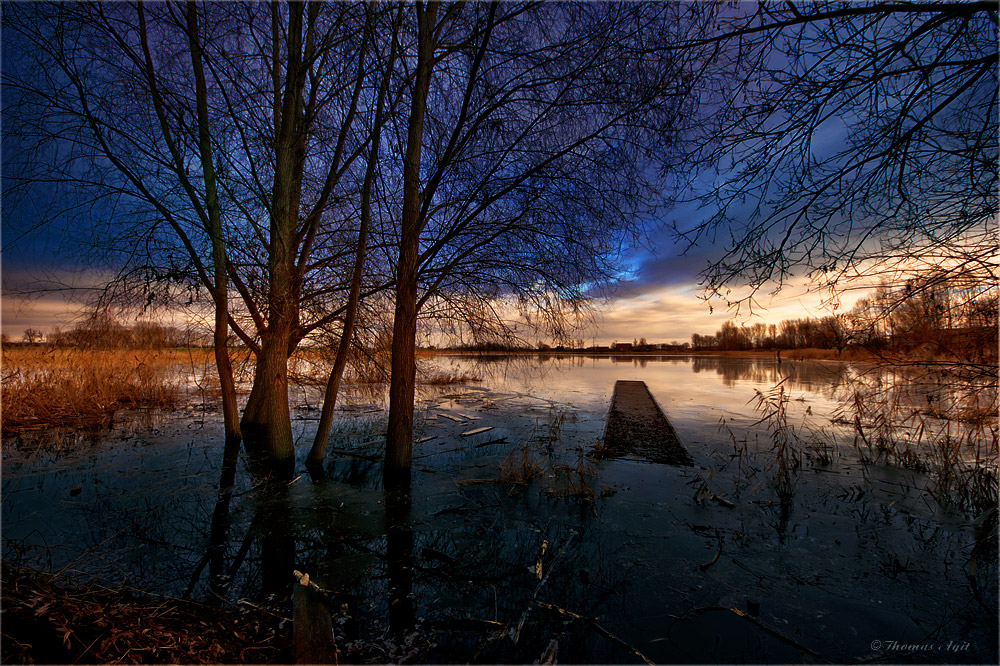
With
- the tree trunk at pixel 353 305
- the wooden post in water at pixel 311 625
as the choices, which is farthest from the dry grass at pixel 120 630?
the tree trunk at pixel 353 305

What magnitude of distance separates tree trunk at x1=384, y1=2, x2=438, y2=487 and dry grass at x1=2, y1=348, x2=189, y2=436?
7.15 m

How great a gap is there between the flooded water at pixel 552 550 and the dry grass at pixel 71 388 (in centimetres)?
306

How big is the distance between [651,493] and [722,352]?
257 ft

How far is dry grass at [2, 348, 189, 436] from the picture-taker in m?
10.4

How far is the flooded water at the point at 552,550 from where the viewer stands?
3.14m

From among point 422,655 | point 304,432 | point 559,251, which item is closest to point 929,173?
point 559,251

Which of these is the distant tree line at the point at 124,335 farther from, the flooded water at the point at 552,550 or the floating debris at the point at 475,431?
the floating debris at the point at 475,431

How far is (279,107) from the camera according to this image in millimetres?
8477

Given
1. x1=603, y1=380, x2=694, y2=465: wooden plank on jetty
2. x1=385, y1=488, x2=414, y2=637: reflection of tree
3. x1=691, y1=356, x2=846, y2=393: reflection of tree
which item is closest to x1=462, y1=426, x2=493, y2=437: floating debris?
x1=603, y1=380, x2=694, y2=465: wooden plank on jetty

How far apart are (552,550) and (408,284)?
439 cm

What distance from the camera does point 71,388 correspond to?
473 inches

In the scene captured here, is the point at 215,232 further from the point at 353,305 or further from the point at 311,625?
the point at 311,625

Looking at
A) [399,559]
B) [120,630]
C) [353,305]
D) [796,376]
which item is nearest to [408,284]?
[353,305]

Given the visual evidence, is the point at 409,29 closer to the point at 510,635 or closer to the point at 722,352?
the point at 510,635
